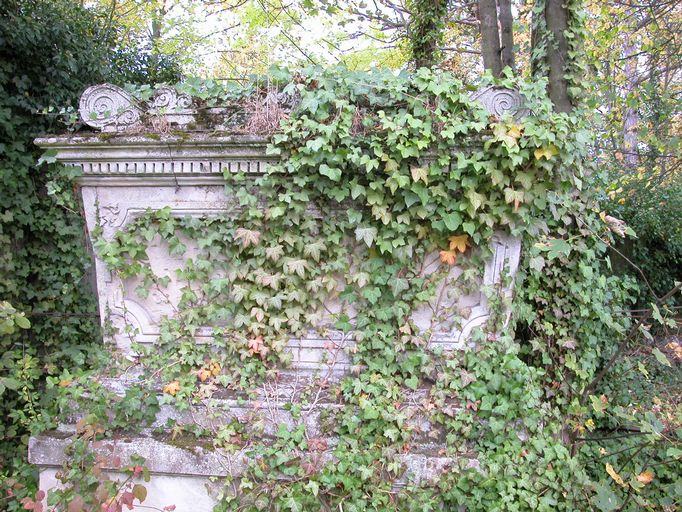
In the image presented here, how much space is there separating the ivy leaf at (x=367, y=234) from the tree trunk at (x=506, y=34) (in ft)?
12.5

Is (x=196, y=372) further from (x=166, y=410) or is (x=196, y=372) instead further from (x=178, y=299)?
(x=178, y=299)

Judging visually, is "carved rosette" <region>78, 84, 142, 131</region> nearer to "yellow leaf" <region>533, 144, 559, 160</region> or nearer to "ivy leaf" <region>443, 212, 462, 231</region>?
"ivy leaf" <region>443, 212, 462, 231</region>

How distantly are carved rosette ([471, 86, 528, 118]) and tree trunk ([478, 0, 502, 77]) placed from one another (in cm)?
299

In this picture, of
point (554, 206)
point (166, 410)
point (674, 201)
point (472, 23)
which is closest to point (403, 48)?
point (472, 23)

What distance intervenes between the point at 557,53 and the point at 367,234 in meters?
2.32

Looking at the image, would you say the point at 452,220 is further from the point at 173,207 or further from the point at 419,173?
the point at 173,207

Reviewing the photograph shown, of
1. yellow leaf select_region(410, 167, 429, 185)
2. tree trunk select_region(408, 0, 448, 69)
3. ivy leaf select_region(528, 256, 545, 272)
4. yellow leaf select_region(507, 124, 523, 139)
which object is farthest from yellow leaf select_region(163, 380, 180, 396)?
tree trunk select_region(408, 0, 448, 69)

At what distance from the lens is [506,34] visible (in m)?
5.58

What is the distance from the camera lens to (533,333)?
3.64m

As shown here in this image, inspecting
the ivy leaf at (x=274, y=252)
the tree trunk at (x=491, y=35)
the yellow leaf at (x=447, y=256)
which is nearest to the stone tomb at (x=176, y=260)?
the yellow leaf at (x=447, y=256)

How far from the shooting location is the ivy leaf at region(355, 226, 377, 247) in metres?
2.96

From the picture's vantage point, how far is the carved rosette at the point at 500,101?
2.92 metres

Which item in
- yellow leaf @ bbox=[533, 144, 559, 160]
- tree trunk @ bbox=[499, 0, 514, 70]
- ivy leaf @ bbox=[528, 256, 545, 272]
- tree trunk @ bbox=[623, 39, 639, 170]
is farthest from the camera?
tree trunk @ bbox=[623, 39, 639, 170]

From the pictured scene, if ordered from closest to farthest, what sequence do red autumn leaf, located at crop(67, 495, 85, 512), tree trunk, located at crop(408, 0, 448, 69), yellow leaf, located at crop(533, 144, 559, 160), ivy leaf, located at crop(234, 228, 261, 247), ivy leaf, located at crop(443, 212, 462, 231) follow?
red autumn leaf, located at crop(67, 495, 85, 512) < yellow leaf, located at crop(533, 144, 559, 160) < ivy leaf, located at crop(443, 212, 462, 231) < ivy leaf, located at crop(234, 228, 261, 247) < tree trunk, located at crop(408, 0, 448, 69)
